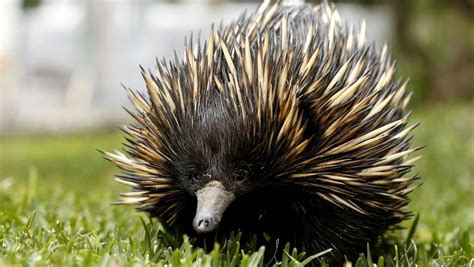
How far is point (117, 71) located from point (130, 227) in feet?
32.1

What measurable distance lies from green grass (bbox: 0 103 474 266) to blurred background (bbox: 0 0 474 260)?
9 centimetres

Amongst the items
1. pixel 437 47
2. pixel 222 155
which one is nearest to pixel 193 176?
pixel 222 155

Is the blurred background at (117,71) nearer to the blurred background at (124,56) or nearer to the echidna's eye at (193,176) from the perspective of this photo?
the blurred background at (124,56)

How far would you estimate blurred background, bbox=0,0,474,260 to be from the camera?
8453 mm

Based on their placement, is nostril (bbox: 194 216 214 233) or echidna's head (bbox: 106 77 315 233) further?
echidna's head (bbox: 106 77 315 233)

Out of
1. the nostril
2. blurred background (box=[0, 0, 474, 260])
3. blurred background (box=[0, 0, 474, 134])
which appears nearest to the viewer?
the nostril

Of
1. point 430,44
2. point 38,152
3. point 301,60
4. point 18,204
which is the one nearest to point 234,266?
point 301,60

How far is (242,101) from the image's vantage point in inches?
102

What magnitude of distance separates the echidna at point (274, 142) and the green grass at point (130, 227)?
115 mm

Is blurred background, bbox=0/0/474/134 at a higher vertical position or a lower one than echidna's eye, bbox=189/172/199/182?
lower

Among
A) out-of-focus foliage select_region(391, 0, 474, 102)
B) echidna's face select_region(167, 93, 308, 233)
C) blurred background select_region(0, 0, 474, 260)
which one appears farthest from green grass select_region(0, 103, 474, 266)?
out-of-focus foliage select_region(391, 0, 474, 102)

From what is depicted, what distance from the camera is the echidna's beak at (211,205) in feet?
7.91

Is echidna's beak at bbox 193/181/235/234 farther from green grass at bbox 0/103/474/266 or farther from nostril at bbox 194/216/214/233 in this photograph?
green grass at bbox 0/103/474/266

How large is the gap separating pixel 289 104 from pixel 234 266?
0.52 m
